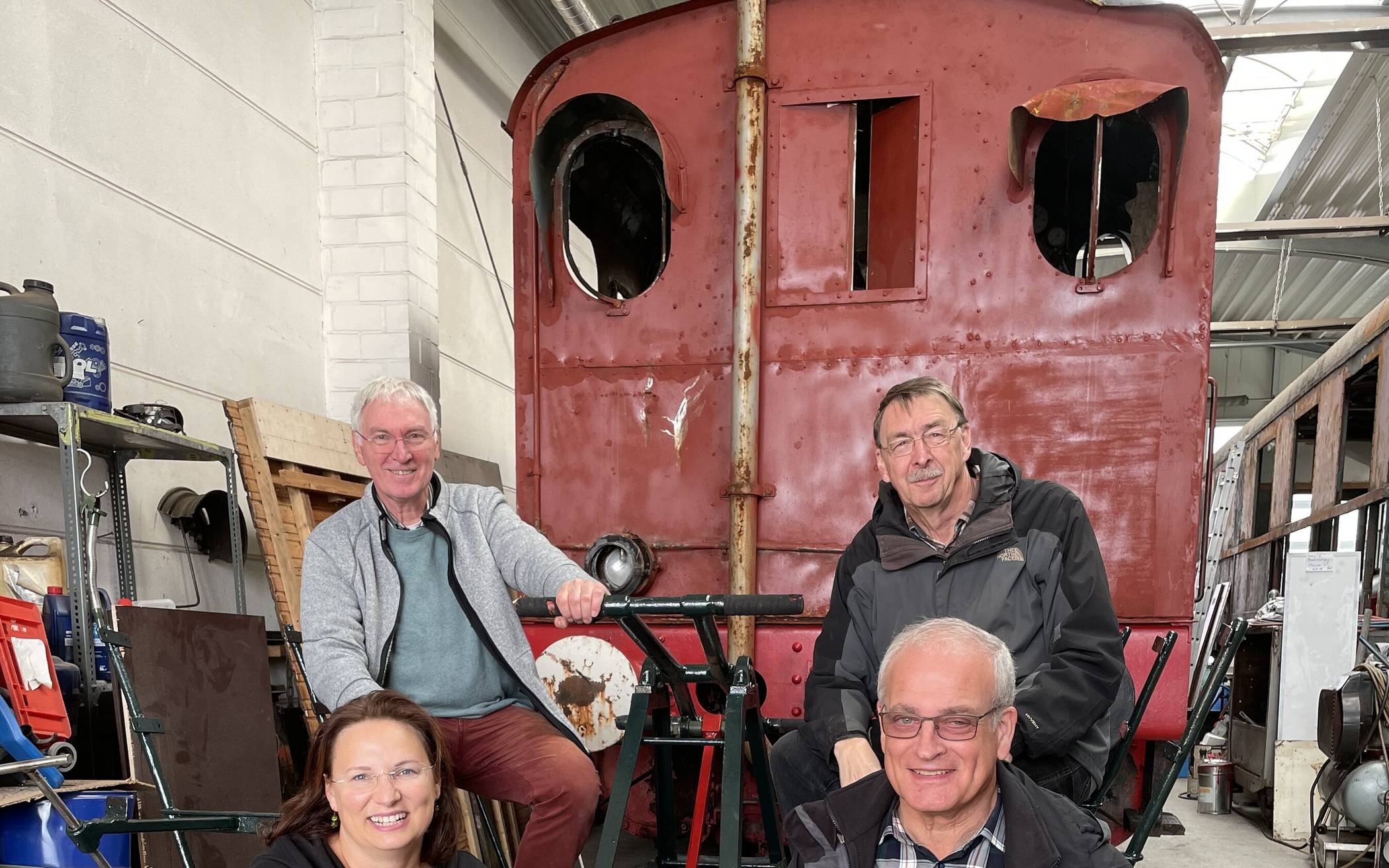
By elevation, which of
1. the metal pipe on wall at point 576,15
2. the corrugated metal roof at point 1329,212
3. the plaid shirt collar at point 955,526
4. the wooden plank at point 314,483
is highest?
the metal pipe on wall at point 576,15

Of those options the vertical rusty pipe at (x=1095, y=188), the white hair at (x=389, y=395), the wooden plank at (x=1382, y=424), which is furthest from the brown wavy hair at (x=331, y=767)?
the wooden plank at (x=1382, y=424)

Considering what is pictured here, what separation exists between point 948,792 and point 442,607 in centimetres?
135

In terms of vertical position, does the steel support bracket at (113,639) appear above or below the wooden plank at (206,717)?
above

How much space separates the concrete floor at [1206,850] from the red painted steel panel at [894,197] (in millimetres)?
2529

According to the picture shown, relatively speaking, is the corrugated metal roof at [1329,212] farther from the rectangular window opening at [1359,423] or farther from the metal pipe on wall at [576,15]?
the metal pipe on wall at [576,15]

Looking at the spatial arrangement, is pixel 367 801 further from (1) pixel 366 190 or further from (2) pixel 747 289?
(1) pixel 366 190

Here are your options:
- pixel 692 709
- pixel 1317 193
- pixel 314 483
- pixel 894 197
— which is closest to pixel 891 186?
pixel 894 197

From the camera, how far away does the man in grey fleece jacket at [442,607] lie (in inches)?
91.1

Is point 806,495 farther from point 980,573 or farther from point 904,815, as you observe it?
point 904,815

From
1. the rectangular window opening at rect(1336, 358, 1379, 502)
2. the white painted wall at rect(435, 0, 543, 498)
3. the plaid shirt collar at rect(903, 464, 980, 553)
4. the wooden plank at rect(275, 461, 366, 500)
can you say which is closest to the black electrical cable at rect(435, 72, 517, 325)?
the white painted wall at rect(435, 0, 543, 498)

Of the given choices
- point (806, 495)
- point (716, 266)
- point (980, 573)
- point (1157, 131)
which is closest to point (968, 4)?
point (1157, 131)

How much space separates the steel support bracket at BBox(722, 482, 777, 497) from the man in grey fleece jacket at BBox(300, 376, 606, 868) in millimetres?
1020

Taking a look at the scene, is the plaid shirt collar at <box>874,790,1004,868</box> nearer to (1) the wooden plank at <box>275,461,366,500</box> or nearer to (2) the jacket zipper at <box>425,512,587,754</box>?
(2) the jacket zipper at <box>425,512,587,754</box>

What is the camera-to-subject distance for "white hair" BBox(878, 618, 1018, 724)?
166cm
